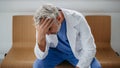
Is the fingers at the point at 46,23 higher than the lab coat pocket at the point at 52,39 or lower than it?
higher

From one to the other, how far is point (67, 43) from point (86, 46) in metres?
0.23

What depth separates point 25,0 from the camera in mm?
3221

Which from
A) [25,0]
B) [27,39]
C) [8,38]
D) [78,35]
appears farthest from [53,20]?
[8,38]

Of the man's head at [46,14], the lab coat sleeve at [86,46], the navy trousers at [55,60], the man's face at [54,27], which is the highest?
the man's head at [46,14]

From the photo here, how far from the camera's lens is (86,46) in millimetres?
2125

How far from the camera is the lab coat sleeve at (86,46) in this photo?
2.12 meters

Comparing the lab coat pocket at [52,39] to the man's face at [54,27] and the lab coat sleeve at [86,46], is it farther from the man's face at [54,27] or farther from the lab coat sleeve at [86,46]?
the lab coat sleeve at [86,46]

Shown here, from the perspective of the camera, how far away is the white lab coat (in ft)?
6.96

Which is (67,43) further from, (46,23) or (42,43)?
(46,23)

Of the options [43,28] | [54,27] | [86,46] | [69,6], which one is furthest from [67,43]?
[69,6]

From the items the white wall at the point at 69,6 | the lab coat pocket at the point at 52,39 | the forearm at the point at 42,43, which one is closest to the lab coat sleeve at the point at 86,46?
the lab coat pocket at the point at 52,39

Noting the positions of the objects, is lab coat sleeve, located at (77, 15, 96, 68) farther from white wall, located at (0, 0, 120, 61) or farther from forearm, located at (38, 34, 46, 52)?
white wall, located at (0, 0, 120, 61)

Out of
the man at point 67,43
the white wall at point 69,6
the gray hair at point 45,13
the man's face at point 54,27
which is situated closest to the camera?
the gray hair at point 45,13

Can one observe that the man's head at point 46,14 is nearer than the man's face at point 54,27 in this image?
Yes
